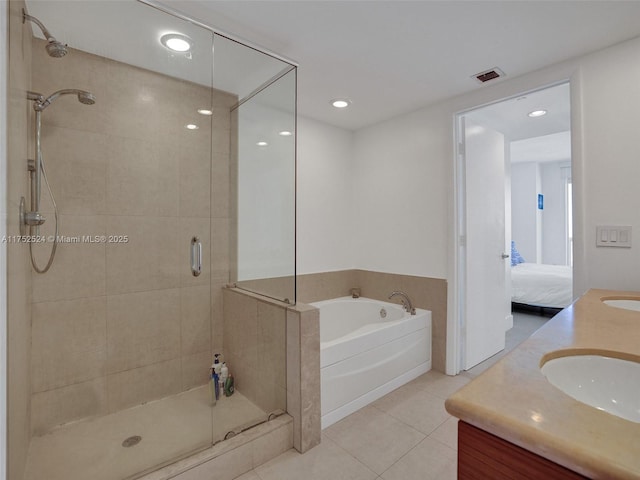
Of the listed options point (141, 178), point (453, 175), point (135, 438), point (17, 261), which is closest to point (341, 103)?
point (453, 175)

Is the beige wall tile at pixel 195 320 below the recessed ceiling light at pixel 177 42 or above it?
below

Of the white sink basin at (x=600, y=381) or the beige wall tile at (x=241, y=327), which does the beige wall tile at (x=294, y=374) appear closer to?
the beige wall tile at (x=241, y=327)

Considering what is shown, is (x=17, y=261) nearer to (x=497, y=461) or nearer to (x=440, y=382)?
(x=497, y=461)

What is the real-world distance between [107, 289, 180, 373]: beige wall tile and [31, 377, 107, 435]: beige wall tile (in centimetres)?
14

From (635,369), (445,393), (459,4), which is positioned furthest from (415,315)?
(459,4)

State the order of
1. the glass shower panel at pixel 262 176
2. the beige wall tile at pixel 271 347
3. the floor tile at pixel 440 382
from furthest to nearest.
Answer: the floor tile at pixel 440 382 → the glass shower panel at pixel 262 176 → the beige wall tile at pixel 271 347

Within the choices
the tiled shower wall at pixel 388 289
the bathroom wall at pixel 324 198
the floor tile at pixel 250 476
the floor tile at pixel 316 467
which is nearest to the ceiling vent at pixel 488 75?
the bathroom wall at pixel 324 198

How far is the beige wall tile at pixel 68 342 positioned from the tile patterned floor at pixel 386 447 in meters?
1.17

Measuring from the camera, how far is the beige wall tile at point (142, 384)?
2.05 metres

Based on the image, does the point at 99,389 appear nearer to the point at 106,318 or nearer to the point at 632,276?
the point at 106,318

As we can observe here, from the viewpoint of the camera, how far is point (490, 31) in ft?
5.80

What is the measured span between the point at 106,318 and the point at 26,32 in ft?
5.03

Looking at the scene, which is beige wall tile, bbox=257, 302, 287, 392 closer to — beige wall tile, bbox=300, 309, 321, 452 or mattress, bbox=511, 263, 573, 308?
beige wall tile, bbox=300, 309, 321, 452

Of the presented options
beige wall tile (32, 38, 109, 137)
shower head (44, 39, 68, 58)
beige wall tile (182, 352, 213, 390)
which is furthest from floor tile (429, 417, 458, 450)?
shower head (44, 39, 68, 58)
